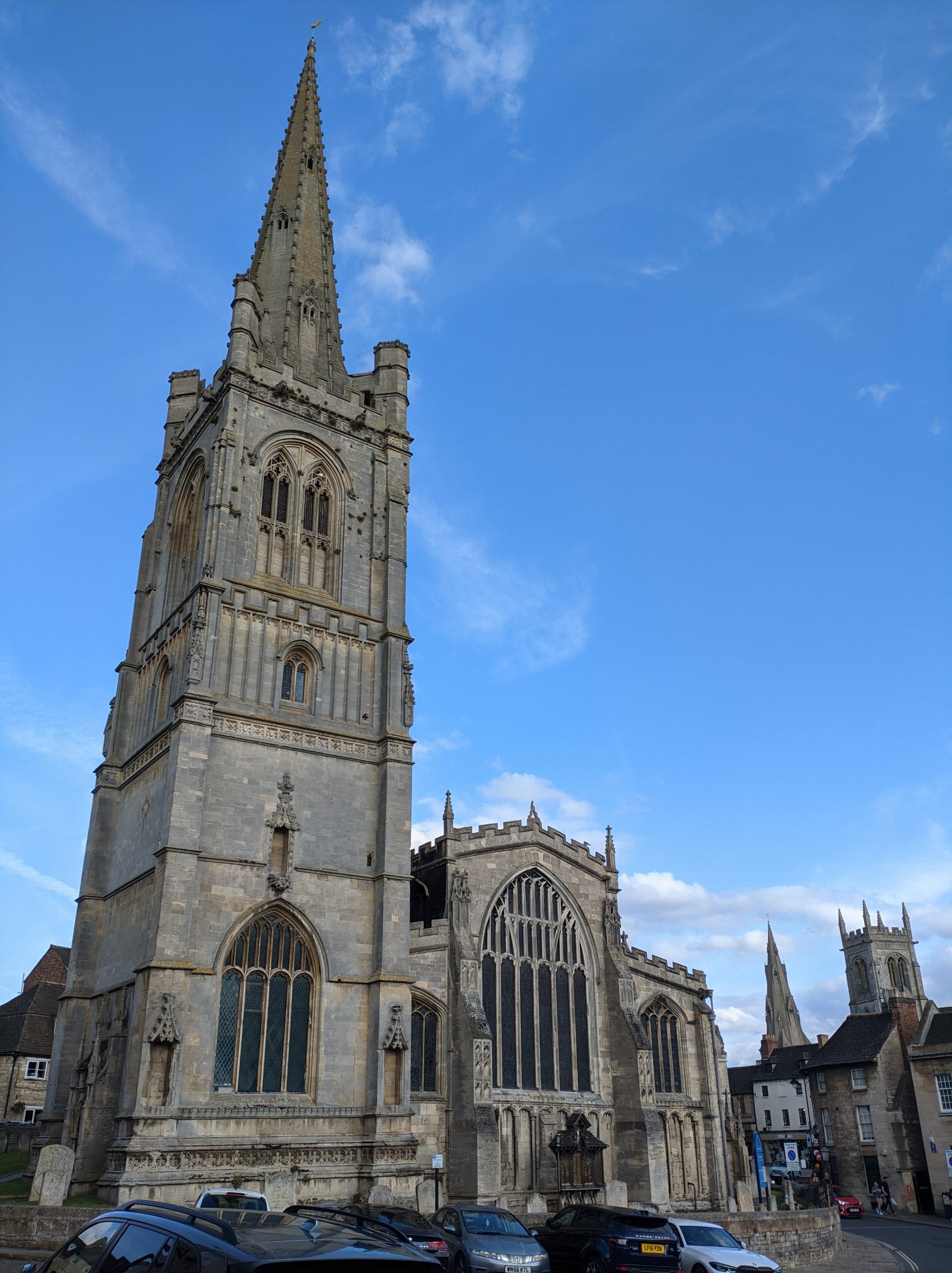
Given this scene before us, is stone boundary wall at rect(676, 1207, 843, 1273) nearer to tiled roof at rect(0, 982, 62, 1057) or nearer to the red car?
the red car

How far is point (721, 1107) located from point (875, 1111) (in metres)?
18.8

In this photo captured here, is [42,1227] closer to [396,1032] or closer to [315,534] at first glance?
[396,1032]

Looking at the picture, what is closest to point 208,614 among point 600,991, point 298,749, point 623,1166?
point 298,749

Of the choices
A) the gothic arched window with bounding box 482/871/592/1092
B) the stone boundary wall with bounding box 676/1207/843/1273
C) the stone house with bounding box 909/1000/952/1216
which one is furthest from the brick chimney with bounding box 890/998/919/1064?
the stone boundary wall with bounding box 676/1207/843/1273

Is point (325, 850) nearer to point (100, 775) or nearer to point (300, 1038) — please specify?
point (300, 1038)

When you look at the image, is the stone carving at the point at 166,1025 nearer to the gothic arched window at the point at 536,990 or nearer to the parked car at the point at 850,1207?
the gothic arched window at the point at 536,990

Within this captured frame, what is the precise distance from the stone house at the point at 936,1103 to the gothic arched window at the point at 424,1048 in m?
29.9

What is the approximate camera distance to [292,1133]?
89.5 ft

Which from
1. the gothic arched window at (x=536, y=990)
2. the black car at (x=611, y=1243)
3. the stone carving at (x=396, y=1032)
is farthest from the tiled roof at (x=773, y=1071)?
the black car at (x=611, y=1243)

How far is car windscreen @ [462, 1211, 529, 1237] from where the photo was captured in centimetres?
1695

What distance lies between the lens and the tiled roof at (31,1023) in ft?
170

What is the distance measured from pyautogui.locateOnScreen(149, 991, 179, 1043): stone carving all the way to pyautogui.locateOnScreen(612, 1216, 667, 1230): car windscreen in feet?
41.1

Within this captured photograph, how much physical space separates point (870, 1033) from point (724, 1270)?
44.6 metres

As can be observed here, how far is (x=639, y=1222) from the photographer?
18.2 meters
